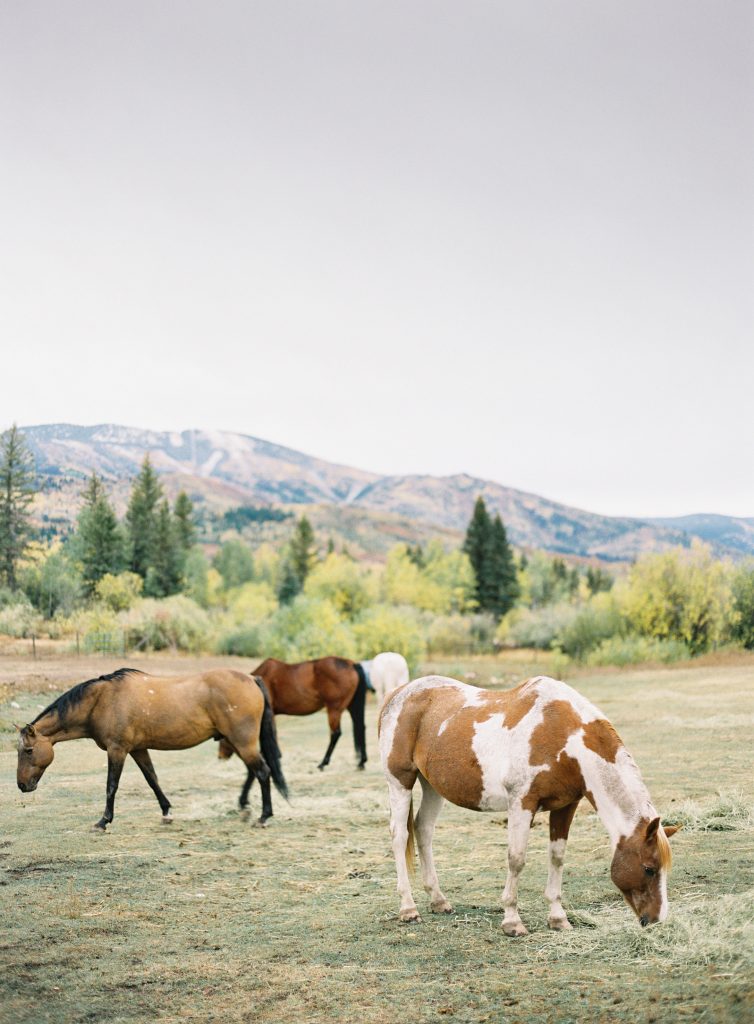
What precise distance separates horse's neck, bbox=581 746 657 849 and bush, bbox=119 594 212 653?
15388 mm

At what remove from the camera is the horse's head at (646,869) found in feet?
16.1

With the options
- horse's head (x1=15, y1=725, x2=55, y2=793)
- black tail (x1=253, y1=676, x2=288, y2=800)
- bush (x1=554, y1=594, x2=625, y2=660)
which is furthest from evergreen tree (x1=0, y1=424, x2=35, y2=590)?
bush (x1=554, y1=594, x2=625, y2=660)

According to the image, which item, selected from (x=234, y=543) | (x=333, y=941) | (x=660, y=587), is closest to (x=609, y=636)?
(x=660, y=587)

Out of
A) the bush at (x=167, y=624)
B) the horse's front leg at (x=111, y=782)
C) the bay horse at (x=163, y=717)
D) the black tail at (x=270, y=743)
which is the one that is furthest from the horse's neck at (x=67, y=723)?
the bush at (x=167, y=624)

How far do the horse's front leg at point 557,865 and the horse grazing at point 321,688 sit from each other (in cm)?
857

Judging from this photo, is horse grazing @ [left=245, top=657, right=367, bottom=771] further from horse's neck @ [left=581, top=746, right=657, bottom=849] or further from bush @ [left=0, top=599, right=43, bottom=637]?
horse's neck @ [left=581, top=746, right=657, bottom=849]

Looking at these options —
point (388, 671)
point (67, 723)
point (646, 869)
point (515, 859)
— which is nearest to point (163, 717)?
point (67, 723)

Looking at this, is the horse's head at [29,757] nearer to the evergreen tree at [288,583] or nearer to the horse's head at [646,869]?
the horse's head at [646,869]

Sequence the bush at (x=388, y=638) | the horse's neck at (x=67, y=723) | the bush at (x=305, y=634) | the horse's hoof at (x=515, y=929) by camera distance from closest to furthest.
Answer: the horse's hoof at (x=515, y=929) < the horse's neck at (x=67, y=723) < the bush at (x=305, y=634) < the bush at (x=388, y=638)

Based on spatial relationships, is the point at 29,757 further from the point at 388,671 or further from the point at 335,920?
the point at 388,671

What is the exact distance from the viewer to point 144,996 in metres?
4.74

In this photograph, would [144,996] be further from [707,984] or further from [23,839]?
[23,839]

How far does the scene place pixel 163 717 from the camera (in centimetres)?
966

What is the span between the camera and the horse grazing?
14.0m
